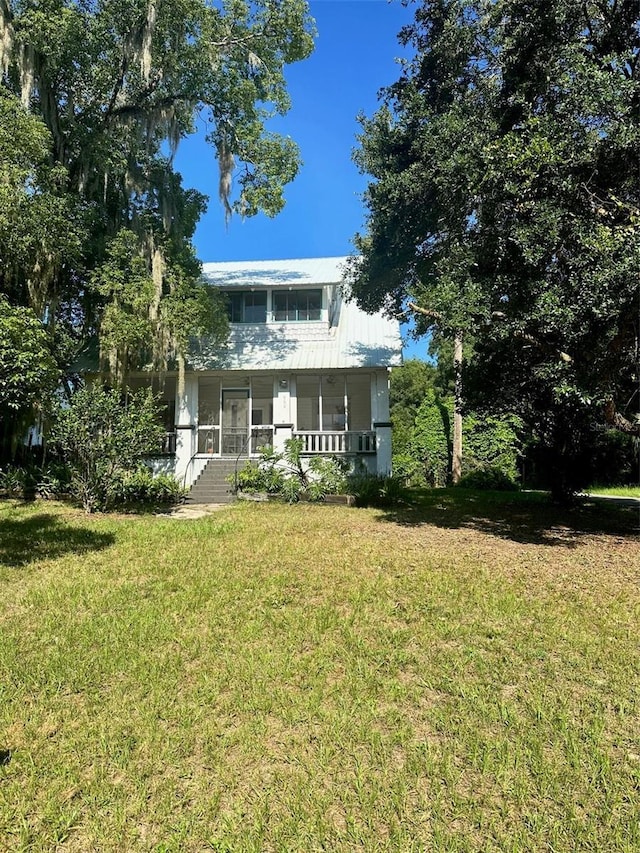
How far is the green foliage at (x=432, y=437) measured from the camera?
60.1ft

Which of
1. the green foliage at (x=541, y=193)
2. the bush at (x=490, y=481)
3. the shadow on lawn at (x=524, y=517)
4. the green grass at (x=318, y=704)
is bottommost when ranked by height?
the green grass at (x=318, y=704)

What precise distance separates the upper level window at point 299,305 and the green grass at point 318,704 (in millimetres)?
10972

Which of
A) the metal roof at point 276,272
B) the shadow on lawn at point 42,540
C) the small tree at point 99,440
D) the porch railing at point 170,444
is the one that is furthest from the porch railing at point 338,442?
the shadow on lawn at point 42,540

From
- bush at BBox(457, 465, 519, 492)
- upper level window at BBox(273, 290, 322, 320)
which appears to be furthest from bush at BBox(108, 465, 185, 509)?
bush at BBox(457, 465, 519, 492)

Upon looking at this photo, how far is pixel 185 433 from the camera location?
1421cm

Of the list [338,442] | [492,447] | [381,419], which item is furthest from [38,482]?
[492,447]

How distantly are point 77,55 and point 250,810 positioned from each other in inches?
596

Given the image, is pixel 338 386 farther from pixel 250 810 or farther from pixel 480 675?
pixel 250 810

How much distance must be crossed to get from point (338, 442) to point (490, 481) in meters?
5.64

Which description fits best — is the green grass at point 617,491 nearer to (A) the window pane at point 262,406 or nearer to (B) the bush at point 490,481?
(B) the bush at point 490,481

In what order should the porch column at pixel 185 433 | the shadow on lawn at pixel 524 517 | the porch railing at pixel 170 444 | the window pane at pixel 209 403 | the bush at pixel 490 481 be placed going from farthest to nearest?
the bush at pixel 490 481
the window pane at pixel 209 403
the porch railing at pixel 170 444
the porch column at pixel 185 433
the shadow on lawn at pixel 524 517

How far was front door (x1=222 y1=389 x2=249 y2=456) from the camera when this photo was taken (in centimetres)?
1534

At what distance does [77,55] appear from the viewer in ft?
38.7

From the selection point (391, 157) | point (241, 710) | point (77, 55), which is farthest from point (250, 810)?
point (77, 55)
